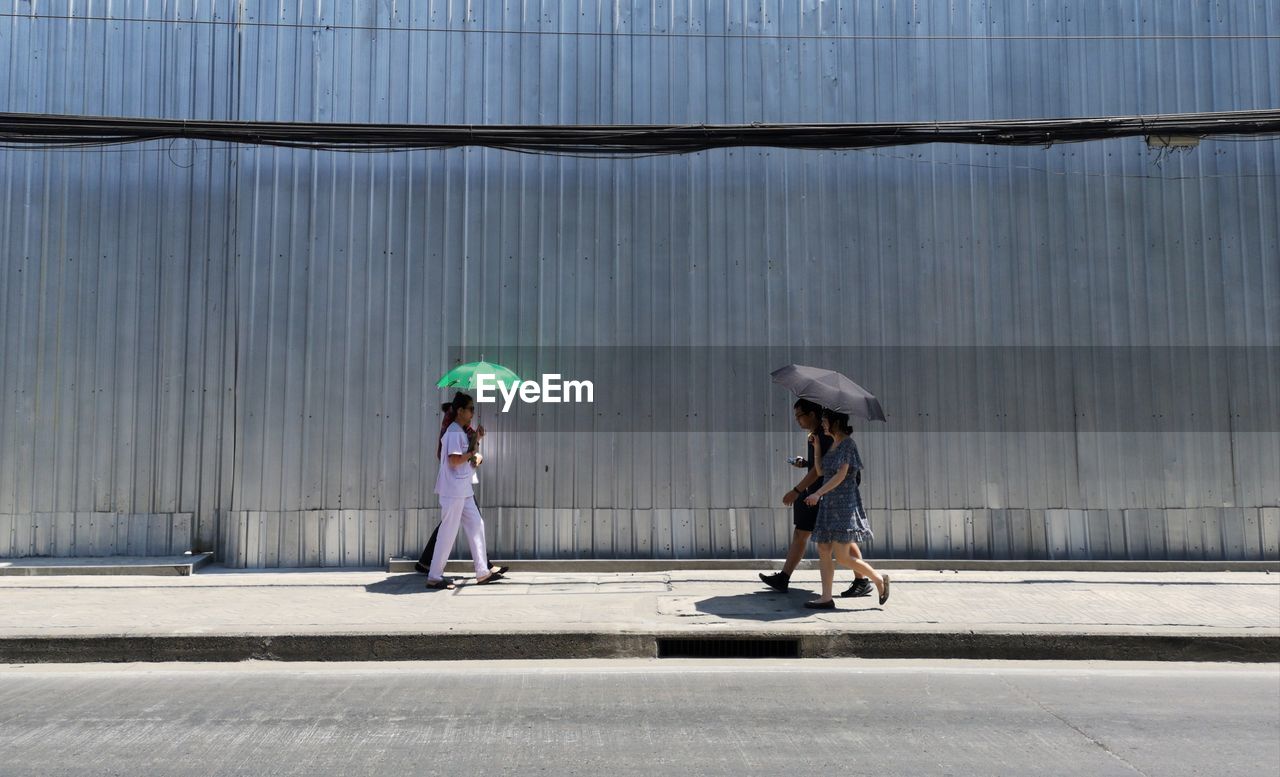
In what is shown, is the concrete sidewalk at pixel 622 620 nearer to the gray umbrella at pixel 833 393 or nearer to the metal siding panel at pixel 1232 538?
the metal siding panel at pixel 1232 538

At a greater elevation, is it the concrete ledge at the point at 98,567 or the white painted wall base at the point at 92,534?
the white painted wall base at the point at 92,534

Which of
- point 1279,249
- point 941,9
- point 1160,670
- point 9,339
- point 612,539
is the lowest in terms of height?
point 1160,670

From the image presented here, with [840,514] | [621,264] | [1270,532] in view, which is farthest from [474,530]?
[1270,532]

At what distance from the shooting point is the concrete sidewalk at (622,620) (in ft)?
19.4

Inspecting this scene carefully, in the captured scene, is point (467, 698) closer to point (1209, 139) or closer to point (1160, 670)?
point (1160, 670)

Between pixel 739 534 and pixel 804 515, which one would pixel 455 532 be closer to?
pixel 739 534

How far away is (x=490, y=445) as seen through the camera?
342 inches

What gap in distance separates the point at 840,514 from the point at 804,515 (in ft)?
1.92

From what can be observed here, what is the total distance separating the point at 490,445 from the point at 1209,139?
8360mm

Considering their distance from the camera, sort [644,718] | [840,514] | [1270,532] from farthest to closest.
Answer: [1270,532], [840,514], [644,718]

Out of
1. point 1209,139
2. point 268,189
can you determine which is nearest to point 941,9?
point 1209,139

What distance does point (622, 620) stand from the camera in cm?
636

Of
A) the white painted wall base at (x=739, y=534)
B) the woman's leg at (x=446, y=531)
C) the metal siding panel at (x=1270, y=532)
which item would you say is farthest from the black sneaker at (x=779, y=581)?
the metal siding panel at (x=1270, y=532)

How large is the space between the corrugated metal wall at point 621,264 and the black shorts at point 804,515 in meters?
1.41
